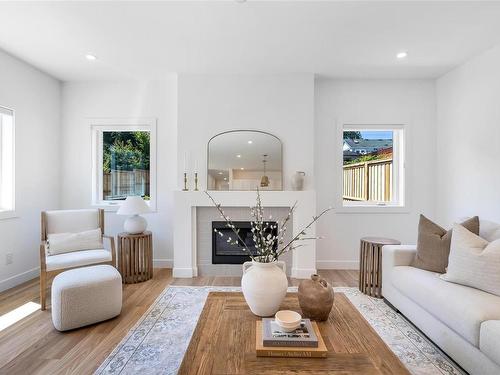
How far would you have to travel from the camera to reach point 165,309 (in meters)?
2.85

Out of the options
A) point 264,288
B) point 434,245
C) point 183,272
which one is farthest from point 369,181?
point 264,288

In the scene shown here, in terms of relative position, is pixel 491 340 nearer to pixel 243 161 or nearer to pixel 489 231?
pixel 489 231

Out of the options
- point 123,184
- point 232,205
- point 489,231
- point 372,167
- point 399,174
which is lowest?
point 489,231

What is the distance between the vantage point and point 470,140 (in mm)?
3535

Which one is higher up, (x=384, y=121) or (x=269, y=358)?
(x=384, y=121)

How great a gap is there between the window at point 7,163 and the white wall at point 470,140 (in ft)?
17.4

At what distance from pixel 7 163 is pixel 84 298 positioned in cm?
218

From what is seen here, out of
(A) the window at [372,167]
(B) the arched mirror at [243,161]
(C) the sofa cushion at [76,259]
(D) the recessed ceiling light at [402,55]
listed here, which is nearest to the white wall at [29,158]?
(C) the sofa cushion at [76,259]

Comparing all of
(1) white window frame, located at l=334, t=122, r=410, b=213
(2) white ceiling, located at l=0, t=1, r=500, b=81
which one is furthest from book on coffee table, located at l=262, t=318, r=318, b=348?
(1) white window frame, located at l=334, t=122, r=410, b=213

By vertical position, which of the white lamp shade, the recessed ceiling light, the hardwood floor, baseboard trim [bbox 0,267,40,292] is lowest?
the hardwood floor

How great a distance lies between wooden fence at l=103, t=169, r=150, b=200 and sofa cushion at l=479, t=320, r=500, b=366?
3.98 m

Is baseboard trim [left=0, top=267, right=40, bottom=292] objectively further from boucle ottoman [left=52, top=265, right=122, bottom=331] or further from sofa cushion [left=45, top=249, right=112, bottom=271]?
boucle ottoman [left=52, top=265, right=122, bottom=331]

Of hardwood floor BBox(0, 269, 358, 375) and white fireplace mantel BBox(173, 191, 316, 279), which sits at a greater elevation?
white fireplace mantel BBox(173, 191, 316, 279)

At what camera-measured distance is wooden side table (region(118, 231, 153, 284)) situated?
361 cm
